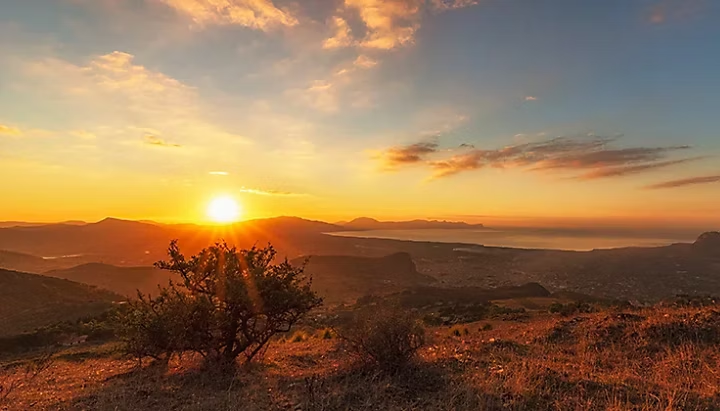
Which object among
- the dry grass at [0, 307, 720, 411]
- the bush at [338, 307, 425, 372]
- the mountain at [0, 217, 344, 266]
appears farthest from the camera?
the mountain at [0, 217, 344, 266]

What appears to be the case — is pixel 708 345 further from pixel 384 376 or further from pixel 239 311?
pixel 239 311

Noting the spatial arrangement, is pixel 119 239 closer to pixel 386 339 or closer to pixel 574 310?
pixel 574 310

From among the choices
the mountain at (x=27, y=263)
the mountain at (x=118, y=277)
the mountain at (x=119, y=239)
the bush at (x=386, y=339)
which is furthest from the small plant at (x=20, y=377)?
the mountain at (x=27, y=263)

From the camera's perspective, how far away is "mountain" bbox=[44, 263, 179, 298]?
56806 mm

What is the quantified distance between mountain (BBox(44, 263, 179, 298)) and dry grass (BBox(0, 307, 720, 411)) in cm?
5161

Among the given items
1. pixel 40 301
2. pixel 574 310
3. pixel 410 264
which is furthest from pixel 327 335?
pixel 410 264

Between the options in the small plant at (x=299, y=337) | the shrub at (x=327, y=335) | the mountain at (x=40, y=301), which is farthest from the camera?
the mountain at (x=40, y=301)

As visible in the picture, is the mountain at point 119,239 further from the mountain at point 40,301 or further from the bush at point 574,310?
the bush at point 574,310

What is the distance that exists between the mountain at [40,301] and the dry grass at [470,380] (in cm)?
2071

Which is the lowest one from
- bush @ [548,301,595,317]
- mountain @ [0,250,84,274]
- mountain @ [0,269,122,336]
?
mountain @ [0,250,84,274]

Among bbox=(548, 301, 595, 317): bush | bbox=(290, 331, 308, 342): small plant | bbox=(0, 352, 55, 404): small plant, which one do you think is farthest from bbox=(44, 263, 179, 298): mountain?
bbox=(548, 301, 595, 317): bush

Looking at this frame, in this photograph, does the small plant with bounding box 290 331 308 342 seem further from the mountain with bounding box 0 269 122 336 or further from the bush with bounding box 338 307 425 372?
the mountain with bounding box 0 269 122 336

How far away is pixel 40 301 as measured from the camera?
33.2 metres

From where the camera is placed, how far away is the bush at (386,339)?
7.54 metres
